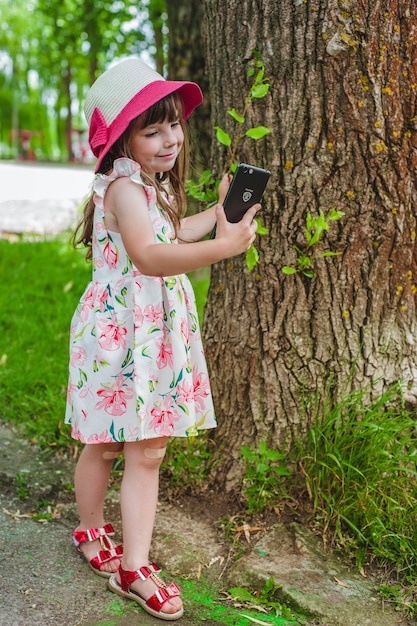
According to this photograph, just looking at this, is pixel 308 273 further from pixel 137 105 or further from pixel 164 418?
pixel 137 105

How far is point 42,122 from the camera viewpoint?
128 ft

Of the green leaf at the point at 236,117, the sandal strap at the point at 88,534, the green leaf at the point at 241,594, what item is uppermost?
the green leaf at the point at 236,117

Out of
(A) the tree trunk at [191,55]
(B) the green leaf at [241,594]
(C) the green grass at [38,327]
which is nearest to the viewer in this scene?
(B) the green leaf at [241,594]

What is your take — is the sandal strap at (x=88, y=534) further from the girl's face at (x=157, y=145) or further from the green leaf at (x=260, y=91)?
the green leaf at (x=260, y=91)

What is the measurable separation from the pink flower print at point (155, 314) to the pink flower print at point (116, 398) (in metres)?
0.20

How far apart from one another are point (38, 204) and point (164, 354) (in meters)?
6.57

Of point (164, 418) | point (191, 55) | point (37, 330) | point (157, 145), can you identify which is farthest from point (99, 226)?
point (191, 55)

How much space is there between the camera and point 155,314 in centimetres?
224

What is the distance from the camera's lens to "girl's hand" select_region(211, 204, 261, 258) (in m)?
2.06

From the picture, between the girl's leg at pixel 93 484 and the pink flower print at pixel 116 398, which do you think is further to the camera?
the girl's leg at pixel 93 484

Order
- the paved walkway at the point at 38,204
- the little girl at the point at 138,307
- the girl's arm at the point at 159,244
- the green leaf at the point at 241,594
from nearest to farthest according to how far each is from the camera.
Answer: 1. the girl's arm at the point at 159,244
2. the little girl at the point at 138,307
3. the green leaf at the point at 241,594
4. the paved walkway at the point at 38,204

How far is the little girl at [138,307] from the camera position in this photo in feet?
6.99

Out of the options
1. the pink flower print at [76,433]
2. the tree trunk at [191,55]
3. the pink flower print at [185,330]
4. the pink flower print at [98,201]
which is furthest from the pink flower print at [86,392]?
the tree trunk at [191,55]

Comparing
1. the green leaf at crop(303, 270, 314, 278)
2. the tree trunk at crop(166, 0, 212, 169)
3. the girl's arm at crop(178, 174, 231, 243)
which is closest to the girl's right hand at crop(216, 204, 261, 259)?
the girl's arm at crop(178, 174, 231, 243)
